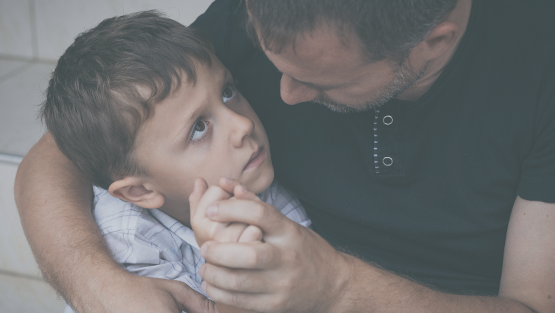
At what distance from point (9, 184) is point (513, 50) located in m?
1.71

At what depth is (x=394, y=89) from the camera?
3.12 ft

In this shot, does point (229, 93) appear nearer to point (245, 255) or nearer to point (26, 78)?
point (245, 255)

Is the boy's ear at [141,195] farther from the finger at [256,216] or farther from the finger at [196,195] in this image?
the finger at [256,216]

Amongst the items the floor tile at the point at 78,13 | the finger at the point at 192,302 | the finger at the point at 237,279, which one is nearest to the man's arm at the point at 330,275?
the finger at the point at 237,279

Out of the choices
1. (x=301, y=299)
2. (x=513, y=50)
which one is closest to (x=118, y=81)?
(x=301, y=299)

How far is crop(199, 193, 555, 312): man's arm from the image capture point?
2.25ft

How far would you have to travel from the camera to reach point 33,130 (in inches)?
71.5

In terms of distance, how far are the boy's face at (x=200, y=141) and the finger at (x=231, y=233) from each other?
343 mm

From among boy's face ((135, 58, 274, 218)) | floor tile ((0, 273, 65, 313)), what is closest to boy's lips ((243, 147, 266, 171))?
boy's face ((135, 58, 274, 218))

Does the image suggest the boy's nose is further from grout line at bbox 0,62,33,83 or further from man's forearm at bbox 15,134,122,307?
grout line at bbox 0,62,33,83

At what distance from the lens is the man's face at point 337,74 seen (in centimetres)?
83

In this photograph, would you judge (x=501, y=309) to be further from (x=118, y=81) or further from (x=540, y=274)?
(x=118, y=81)

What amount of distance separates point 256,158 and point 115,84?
368 millimetres

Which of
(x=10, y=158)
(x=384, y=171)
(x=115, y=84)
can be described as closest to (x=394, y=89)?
(x=384, y=171)
